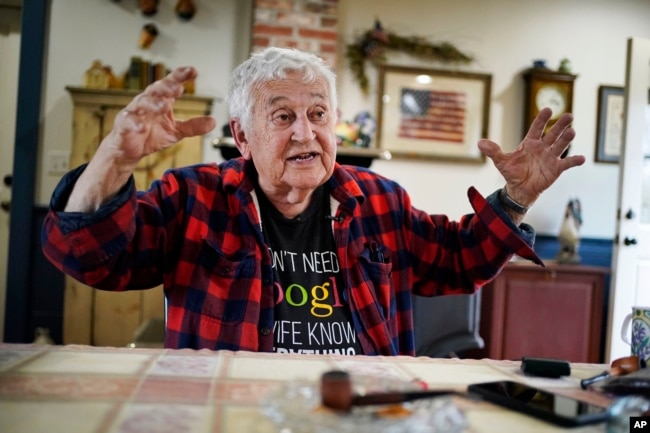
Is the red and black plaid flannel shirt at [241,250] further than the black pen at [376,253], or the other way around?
Answer: the black pen at [376,253]

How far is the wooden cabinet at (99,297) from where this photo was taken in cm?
318

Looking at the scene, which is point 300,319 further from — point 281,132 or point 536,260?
point 536,260

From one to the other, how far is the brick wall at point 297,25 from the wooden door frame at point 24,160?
117 cm

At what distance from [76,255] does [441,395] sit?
747mm

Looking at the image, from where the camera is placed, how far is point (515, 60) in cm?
370

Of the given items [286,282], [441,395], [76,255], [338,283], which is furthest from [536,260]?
[76,255]

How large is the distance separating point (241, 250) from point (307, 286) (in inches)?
6.6

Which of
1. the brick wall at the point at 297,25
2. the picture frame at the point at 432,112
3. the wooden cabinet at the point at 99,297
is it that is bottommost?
the wooden cabinet at the point at 99,297

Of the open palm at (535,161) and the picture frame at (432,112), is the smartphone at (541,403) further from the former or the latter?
the picture frame at (432,112)

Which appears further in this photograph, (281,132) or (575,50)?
(575,50)

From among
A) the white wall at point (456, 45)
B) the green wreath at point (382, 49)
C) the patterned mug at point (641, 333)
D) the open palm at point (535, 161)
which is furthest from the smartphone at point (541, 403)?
the green wreath at point (382, 49)

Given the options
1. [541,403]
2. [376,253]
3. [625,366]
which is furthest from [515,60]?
[541,403]

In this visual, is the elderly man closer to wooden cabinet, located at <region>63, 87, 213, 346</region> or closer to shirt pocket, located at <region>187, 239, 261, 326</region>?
shirt pocket, located at <region>187, 239, 261, 326</region>

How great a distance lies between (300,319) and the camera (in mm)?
1290
